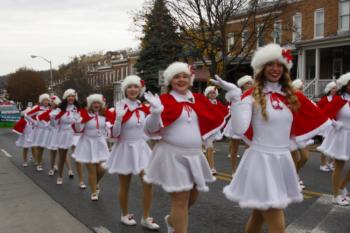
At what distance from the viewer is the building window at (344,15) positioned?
2619 cm

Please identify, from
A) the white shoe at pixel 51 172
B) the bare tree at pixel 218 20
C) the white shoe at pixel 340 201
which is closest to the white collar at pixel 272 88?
the white shoe at pixel 340 201

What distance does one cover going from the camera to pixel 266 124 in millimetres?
4082

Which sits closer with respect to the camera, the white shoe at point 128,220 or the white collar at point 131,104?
the white shoe at point 128,220

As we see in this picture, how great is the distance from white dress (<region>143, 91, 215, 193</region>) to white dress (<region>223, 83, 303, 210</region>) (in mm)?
586

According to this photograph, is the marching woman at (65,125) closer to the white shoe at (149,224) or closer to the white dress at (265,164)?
the white shoe at (149,224)

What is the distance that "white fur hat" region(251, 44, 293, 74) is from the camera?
414cm

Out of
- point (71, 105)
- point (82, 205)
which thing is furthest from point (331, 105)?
point (71, 105)

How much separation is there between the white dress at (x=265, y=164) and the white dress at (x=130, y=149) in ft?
7.59

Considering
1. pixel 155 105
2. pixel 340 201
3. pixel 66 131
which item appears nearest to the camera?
pixel 155 105

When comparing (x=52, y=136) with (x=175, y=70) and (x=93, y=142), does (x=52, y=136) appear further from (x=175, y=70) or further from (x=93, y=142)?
(x=175, y=70)

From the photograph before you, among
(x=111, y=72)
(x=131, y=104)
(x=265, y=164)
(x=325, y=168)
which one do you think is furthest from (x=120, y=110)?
(x=111, y=72)

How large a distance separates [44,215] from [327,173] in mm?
6349

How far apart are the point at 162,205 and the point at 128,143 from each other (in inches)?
60.2

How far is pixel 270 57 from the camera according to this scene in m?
4.13
